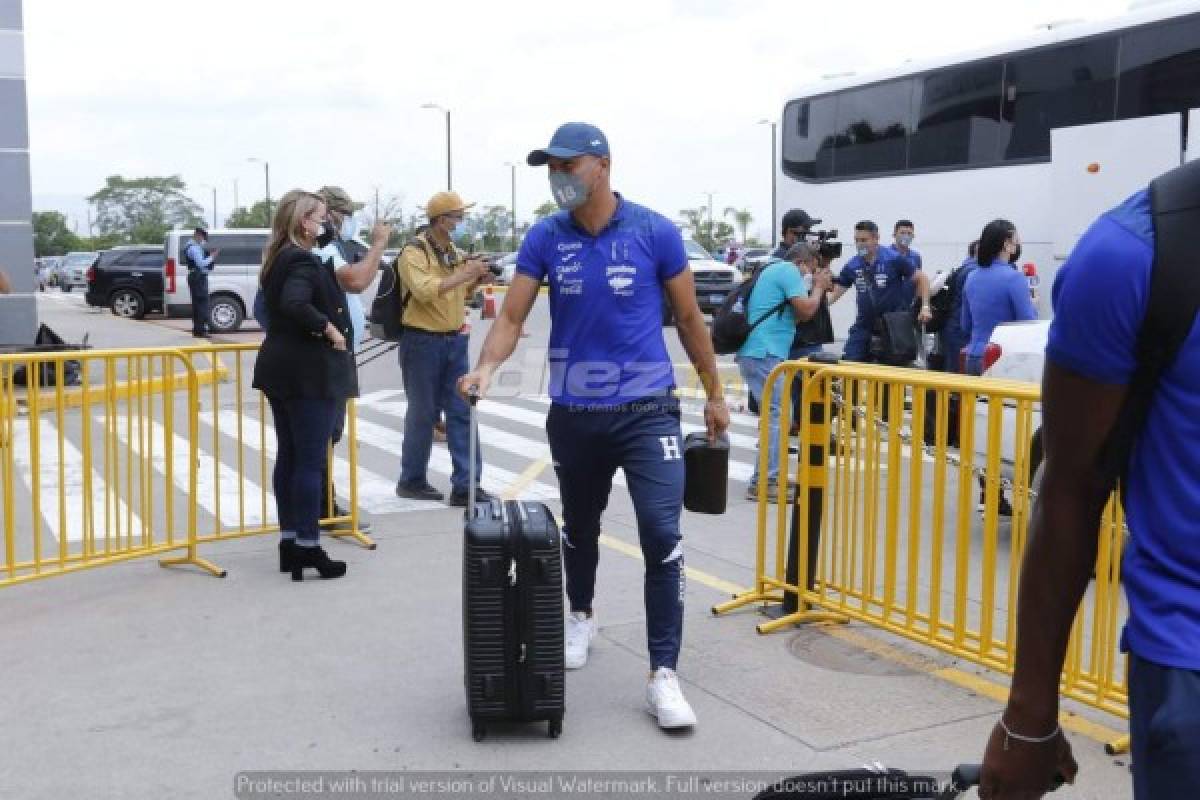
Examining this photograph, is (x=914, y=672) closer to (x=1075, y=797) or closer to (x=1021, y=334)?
(x=1075, y=797)

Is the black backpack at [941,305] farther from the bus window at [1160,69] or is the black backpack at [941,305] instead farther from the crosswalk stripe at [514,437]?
the bus window at [1160,69]

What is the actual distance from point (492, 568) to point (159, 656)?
176cm

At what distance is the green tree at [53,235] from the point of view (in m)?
101

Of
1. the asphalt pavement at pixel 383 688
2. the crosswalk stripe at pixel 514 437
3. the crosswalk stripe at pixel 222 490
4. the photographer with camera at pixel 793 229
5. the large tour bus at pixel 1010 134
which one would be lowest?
the crosswalk stripe at pixel 514 437

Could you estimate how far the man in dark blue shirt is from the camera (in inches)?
66.0

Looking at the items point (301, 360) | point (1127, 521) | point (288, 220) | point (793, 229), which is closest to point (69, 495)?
point (301, 360)

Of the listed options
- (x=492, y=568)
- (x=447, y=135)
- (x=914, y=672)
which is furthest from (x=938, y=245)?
(x=447, y=135)

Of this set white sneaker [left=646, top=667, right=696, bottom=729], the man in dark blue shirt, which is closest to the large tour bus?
white sneaker [left=646, top=667, right=696, bottom=729]

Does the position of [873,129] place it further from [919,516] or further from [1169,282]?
[1169,282]

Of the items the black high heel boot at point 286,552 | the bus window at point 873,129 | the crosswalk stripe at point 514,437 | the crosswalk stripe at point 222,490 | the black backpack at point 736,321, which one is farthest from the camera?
the bus window at point 873,129

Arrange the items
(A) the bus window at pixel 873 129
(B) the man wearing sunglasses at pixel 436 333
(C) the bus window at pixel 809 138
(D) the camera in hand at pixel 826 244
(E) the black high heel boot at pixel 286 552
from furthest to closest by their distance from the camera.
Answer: (C) the bus window at pixel 809 138 < (A) the bus window at pixel 873 129 < (D) the camera in hand at pixel 826 244 < (B) the man wearing sunglasses at pixel 436 333 < (E) the black high heel boot at pixel 286 552

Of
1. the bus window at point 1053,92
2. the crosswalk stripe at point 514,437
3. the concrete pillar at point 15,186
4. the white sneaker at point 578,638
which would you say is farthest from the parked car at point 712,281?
the white sneaker at point 578,638

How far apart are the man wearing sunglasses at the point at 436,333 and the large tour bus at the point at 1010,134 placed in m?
8.48

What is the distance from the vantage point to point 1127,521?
1841mm
